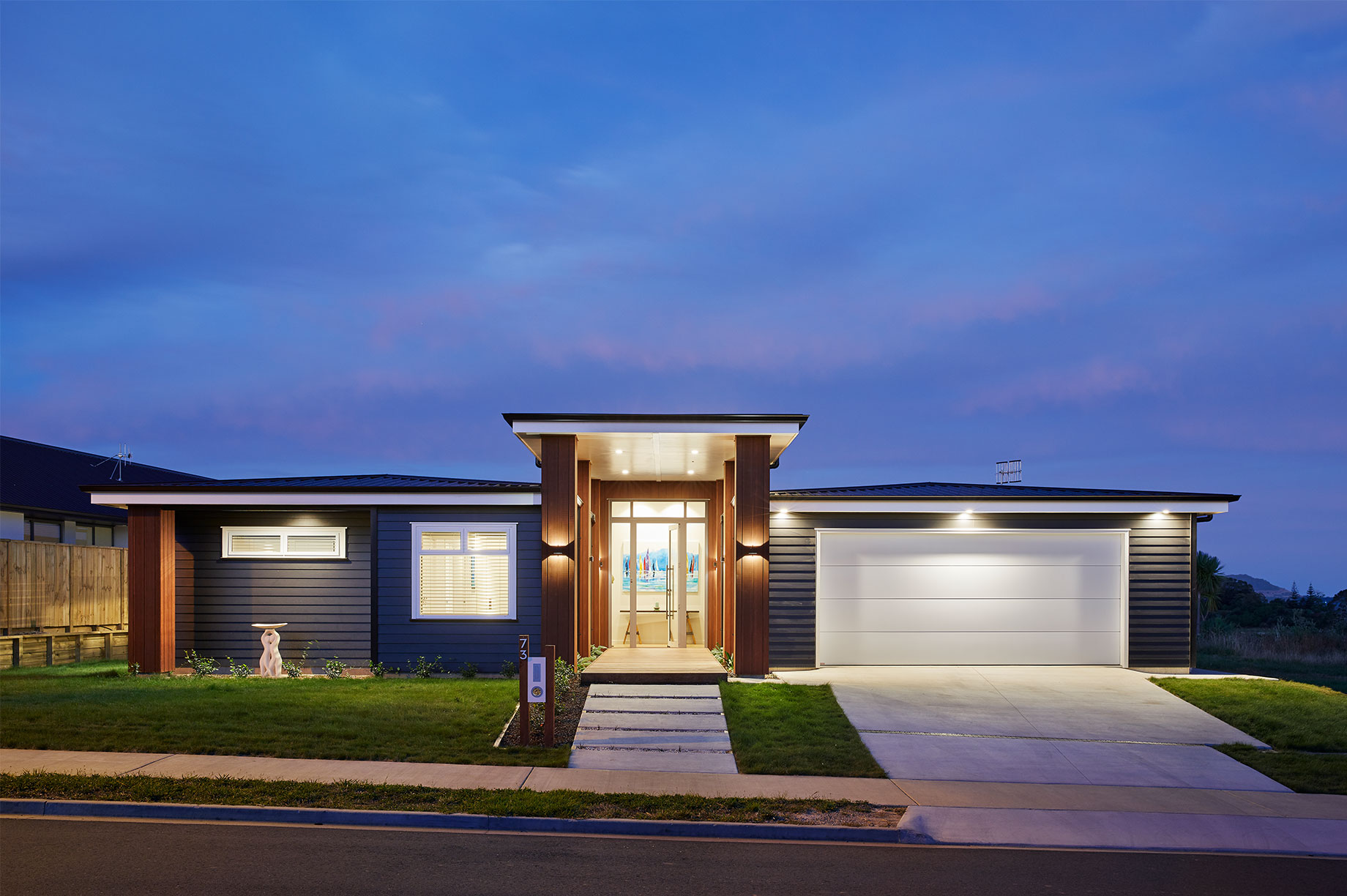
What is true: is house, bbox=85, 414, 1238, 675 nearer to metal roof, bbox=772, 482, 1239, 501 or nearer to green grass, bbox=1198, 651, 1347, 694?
metal roof, bbox=772, 482, 1239, 501

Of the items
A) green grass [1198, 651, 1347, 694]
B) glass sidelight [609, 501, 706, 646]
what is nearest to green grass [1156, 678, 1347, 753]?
green grass [1198, 651, 1347, 694]

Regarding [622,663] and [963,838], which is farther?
[622,663]

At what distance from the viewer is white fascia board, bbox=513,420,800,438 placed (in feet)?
42.4

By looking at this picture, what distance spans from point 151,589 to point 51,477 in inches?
430

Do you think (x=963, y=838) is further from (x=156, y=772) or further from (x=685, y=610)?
(x=685, y=610)

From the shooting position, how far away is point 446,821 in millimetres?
7203

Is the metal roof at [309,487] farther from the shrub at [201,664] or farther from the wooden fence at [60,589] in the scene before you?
the wooden fence at [60,589]

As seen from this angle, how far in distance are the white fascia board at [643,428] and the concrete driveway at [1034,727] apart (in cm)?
387

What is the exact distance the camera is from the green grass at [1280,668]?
1666 cm

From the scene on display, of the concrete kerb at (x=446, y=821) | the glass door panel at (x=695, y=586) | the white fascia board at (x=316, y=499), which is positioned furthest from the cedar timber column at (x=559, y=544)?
the concrete kerb at (x=446, y=821)

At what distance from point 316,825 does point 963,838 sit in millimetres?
5200

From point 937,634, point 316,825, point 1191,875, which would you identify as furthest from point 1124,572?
point 316,825

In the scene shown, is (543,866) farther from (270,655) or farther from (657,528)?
(657,528)

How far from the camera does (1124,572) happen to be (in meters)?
15.6
